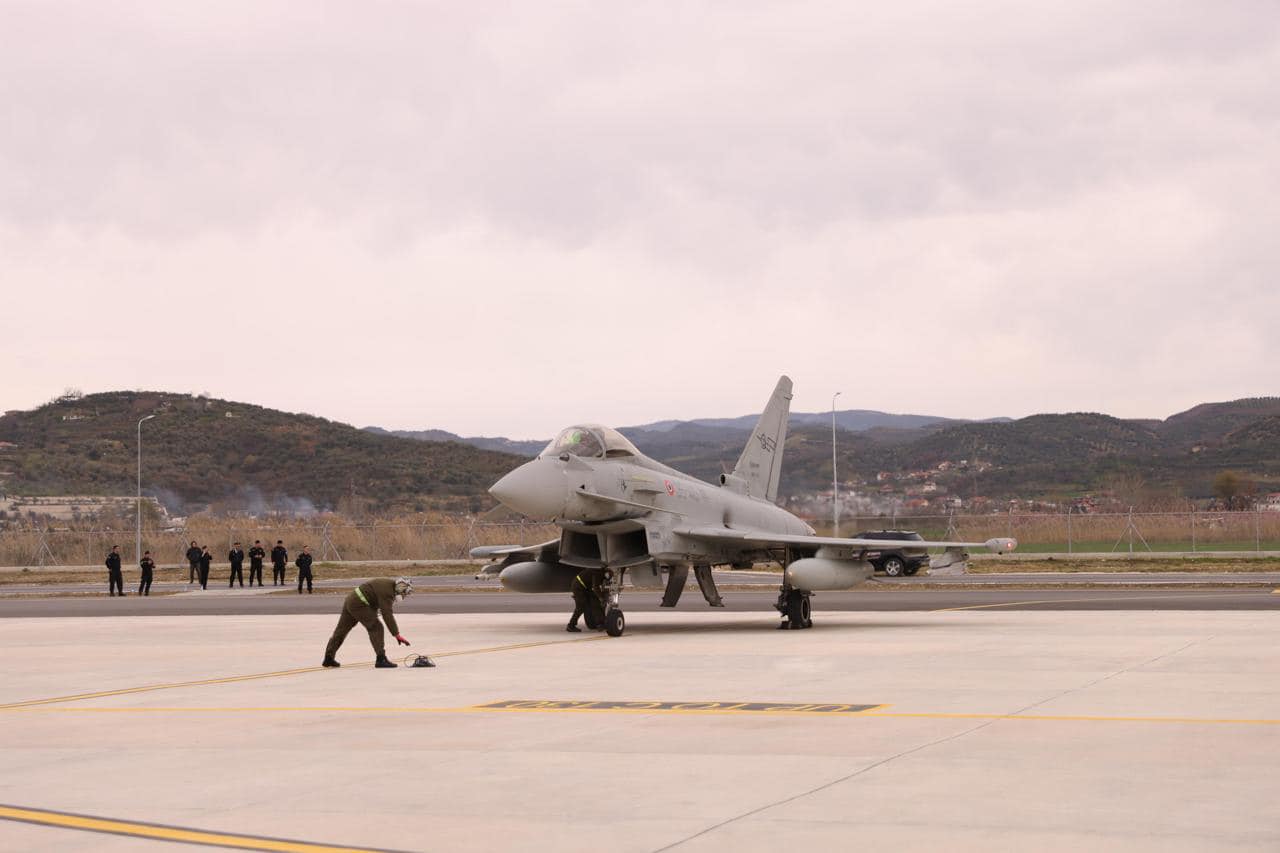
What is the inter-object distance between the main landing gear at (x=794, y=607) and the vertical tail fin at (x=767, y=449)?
15.8 feet

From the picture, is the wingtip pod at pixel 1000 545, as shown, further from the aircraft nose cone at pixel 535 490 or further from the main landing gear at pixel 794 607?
the aircraft nose cone at pixel 535 490

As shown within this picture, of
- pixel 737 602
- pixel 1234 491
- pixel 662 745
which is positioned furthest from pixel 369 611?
pixel 1234 491

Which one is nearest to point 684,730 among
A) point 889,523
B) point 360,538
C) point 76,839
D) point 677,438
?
point 76,839

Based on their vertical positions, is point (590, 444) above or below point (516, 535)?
above

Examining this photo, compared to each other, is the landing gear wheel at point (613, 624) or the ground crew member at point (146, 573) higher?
the ground crew member at point (146, 573)

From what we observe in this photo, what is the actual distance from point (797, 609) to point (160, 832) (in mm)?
17743

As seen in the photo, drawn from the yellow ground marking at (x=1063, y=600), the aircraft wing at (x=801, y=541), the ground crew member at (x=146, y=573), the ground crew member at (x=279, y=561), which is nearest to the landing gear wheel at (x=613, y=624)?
the aircraft wing at (x=801, y=541)

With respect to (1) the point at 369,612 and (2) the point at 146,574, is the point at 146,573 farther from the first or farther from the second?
(1) the point at 369,612

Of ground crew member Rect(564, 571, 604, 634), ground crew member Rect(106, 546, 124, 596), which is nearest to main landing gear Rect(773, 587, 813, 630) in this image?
ground crew member Rect(564, 571, 604, 634)

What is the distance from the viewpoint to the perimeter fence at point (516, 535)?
58.6m

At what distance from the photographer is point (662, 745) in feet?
35.1

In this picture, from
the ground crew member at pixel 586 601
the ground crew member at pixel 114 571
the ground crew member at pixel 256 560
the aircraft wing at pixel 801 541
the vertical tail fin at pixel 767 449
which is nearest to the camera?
the ground crew member at pixel 586 601

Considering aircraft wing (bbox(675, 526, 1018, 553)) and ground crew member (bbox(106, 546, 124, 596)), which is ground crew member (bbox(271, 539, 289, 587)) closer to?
ground crew member (bbox(106, 546, 124, 596))

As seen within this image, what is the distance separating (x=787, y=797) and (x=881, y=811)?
702 mm
